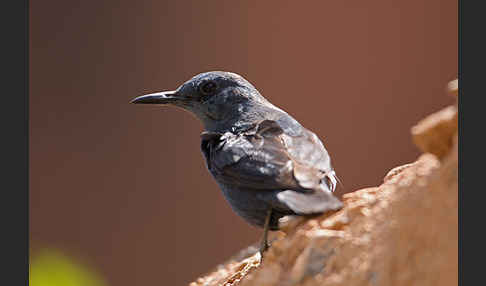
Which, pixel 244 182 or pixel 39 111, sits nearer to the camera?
pixel 244 182

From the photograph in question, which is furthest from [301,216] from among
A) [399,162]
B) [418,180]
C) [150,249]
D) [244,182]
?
[150,249]

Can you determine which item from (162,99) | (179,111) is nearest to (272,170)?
(162,99)

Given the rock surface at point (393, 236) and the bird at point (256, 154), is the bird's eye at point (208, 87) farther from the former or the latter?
the rock surface at point (393, 236)

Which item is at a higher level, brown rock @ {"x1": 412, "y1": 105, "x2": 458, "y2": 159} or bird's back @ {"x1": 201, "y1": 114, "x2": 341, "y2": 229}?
brown rock @ {"x1": 412, "y1": 105, "x2": 458, "y2": 159}

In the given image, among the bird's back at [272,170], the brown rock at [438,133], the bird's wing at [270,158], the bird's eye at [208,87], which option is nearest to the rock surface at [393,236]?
the brown rock at [438,133]

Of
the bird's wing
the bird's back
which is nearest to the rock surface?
the bird's back

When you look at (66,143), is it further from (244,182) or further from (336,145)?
(244,182)

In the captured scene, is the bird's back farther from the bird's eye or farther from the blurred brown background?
the blurred brown background

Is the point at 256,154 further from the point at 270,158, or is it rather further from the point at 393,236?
the point at 393,236
